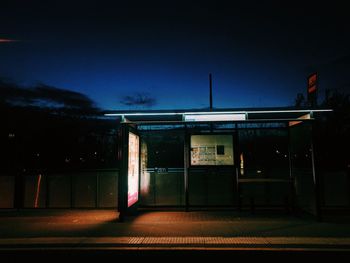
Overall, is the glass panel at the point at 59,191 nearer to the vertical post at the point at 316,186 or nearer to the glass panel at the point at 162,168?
the glass panel at the point at 162,168

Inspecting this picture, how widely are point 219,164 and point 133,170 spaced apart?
3001mm

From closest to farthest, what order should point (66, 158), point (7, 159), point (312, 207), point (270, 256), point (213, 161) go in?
point (270, 256)
point (312, 207)
point (213, 161)
point (7, 159)
point (66, 158)

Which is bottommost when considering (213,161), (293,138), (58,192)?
(58,192)

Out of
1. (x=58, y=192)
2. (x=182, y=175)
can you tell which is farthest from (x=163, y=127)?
(x=58, y=192)

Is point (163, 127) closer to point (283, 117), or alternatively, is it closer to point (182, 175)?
point (182, 175)

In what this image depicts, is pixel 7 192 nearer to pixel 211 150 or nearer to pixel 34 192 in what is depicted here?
pixel 34 192

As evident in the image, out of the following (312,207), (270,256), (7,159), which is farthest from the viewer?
(7,159)

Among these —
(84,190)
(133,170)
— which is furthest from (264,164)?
(84,190)

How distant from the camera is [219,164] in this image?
1155cm

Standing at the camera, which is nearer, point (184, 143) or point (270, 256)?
point (270, 256)

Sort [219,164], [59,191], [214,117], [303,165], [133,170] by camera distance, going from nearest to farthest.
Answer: [214,117] < [133,170] < [303,165] < [219,164] < [59,191]

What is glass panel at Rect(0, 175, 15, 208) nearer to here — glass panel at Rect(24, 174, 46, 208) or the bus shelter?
glass panel at Rect(24, 174, 46, 208)

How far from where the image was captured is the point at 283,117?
34.6 ft

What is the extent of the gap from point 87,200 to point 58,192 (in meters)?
1.12
